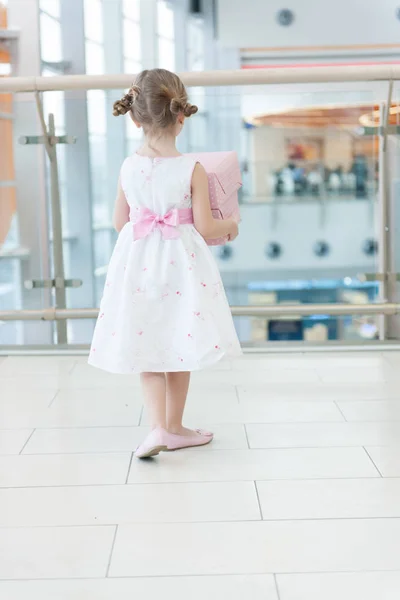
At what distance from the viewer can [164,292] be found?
193 cm

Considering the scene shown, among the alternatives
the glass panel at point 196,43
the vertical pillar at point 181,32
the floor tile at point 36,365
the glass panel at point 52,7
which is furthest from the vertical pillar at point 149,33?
the floor tile at point 36,365

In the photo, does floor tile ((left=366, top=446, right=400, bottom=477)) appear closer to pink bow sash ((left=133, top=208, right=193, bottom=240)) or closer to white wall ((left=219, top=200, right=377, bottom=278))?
pink bow sash ((left=133, top=208, right=193, bottom=240))

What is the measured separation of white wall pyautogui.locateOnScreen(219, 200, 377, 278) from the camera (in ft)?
10.3

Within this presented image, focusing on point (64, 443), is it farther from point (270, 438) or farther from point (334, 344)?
point (334, 344)

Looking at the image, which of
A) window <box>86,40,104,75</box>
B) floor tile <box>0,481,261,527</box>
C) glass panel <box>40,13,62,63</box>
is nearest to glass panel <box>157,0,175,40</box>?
window <box>86,40,104,75</box>

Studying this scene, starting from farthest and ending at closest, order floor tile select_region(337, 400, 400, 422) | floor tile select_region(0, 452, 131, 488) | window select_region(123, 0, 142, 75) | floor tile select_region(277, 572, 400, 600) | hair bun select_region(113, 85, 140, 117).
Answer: window select_region(123, 0, 142, 75) < floor tile select_region(337, 400, 400, 422) < hair bun select_region(113, 85, 140, 117) < floor tile select_region(0, 452, 131, 488) < floor tile select_region(277, 572, 400, 600)

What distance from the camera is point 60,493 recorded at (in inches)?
66.7

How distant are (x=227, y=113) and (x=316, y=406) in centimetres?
124

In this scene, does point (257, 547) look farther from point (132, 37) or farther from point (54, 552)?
point (132, 37)

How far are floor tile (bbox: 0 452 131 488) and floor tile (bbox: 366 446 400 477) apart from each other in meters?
0.55

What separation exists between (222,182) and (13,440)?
2.70 feet

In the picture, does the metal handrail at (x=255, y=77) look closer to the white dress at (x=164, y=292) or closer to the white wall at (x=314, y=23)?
the white dress at (x=164, y=292)

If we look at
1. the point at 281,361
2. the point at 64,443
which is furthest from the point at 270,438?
the point at 281,361

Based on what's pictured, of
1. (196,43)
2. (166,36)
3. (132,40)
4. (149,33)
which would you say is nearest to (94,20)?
(132,40)
